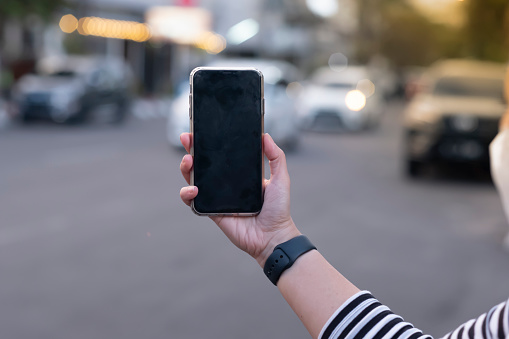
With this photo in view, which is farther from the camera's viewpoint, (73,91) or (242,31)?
(242,31)

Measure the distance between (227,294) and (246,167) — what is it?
341 cm

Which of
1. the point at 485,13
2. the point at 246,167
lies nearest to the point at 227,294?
the point at 246,167

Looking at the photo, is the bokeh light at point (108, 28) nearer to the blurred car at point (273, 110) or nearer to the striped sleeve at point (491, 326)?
the blurred car at point (273, 110)

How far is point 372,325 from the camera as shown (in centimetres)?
155

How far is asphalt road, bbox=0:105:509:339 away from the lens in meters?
4.59

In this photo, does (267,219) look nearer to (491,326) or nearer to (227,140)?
(227,140)

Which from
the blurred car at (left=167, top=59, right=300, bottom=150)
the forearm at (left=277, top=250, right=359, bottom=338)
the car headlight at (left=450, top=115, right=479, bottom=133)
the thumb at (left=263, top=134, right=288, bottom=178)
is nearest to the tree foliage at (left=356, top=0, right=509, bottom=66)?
the blurred car at (left=167, top=59, right=300, bottom=150)

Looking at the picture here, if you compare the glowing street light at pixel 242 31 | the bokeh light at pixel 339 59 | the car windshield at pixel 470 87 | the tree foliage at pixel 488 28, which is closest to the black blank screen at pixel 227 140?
the car windshield at pixel 470 87

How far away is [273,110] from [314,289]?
13154 mm

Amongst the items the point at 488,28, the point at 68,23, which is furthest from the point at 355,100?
the point at 488,28

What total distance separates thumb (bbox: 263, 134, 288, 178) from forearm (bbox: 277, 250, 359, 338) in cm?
26

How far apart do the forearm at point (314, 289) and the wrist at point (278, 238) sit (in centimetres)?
9

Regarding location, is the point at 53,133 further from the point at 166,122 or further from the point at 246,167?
the point at 246,167

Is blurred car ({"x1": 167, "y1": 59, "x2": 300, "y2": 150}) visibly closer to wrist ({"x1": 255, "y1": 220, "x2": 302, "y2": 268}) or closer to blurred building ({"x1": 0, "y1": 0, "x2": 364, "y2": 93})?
blurred building ({"x1": 0, "y1": 0, "x2": 364, "y2": 93})
